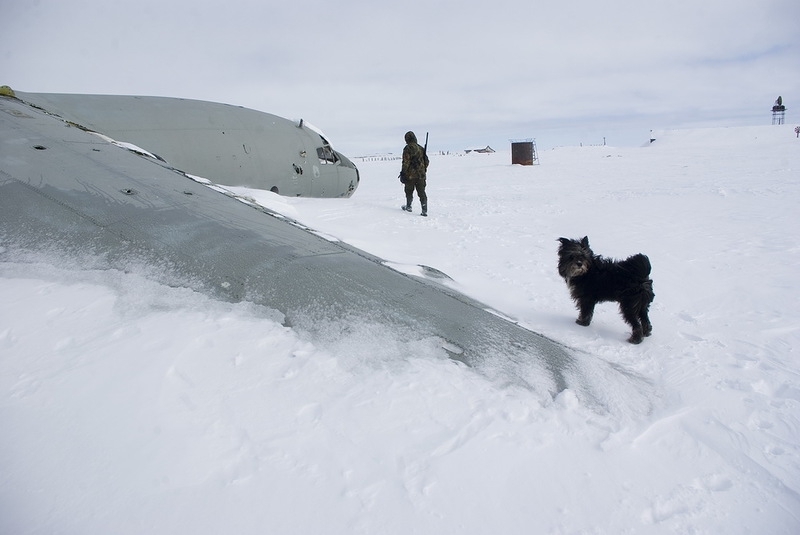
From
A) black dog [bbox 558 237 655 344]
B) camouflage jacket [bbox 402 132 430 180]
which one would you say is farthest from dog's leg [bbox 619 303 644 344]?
camouflage jacket [bbox 402 132 430 180]

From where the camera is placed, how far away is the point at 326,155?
1374 centimetres

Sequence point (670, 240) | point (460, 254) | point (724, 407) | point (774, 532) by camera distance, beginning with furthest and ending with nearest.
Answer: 1. point (670, 240)
2. point (460, 254)
3. point (724, 407)
4. point (774, 532)

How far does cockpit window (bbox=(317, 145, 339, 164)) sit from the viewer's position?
13.5 metres

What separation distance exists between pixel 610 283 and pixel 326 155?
1030 centimetres

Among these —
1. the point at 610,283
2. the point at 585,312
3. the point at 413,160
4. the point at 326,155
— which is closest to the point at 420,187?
the point at 413,160

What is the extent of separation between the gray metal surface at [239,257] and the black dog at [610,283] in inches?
61.6

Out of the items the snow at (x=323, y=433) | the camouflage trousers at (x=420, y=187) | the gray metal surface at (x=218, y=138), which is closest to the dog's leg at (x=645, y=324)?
the snow at (x=323, y=433)

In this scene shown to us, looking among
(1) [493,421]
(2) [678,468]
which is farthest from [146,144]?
(2) [678,468]

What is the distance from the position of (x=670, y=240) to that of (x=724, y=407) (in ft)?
22.0

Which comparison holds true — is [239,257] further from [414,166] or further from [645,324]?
[414,166]

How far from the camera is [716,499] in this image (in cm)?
224

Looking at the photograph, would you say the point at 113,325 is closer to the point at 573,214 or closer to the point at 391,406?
the point at 391,406

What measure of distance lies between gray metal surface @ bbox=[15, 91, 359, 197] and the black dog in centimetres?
815

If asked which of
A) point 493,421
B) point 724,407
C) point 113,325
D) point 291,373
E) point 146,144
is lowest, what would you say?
point 724,407
